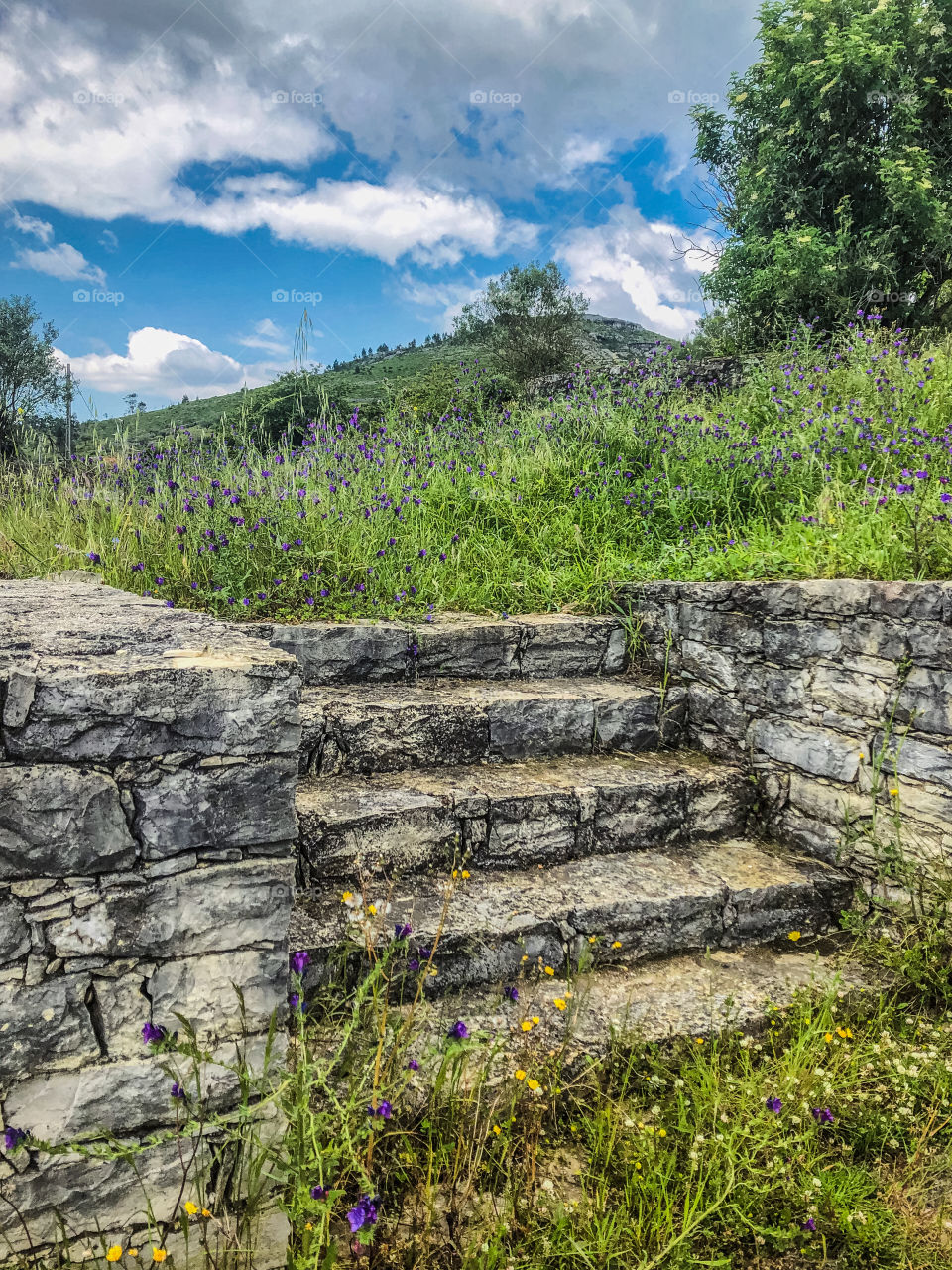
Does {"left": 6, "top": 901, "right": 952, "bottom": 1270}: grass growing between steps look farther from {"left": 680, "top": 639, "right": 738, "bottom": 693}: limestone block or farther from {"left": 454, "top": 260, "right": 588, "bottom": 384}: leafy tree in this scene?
{"left": 454, "top": 260, "right": 588, "bottom": 384}: leafy tree

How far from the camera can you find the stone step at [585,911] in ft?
7.19

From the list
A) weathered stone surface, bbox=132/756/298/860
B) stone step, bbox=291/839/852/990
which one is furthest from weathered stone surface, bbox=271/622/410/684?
weathered stone surface, bbox=132/756/298/860

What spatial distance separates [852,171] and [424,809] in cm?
1320

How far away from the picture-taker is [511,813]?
2633 millimetres

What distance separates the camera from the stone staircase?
2266mm

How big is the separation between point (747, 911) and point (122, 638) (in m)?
2.29

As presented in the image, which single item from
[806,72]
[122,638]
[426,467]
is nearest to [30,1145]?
[122,638]

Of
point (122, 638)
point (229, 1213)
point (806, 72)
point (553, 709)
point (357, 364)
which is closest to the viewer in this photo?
point (229, 1213)

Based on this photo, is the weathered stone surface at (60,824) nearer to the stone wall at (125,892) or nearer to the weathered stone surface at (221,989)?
the stone wall at (125,892)

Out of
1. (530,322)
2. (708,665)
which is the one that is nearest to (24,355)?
(530,322)

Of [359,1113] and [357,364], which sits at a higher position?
[357,364]

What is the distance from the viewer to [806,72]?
10836 mm

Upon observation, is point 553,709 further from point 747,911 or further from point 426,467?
point 426,467

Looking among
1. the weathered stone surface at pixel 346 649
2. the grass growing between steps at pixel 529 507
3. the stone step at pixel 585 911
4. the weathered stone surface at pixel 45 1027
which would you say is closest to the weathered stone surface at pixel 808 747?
the stone step at pixel 585 911
